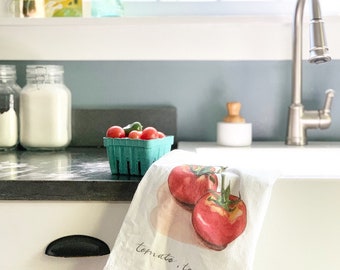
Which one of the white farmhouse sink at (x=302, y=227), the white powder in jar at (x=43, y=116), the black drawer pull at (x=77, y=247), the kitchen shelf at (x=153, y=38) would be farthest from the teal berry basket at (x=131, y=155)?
the kitchen shelf at (x=153, y=38)

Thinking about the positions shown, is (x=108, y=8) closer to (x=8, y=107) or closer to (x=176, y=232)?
(x=8, y=107)

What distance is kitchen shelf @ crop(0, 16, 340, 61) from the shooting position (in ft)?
5.41

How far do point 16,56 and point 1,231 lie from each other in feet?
2.31

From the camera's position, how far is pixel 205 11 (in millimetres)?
1753

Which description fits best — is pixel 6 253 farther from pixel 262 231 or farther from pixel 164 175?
pixel 262 231

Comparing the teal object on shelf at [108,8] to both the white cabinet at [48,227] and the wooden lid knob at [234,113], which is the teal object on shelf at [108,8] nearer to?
the wooden lid knob at [234,113]

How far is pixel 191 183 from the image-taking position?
1051 millimetres

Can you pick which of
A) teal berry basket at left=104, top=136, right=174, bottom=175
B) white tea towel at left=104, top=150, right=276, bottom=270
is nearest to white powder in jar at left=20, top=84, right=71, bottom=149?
teal berry basket at left=104, top=136, right=174, bottom=175

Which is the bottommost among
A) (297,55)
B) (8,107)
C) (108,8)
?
(8,107)

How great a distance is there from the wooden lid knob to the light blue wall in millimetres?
83

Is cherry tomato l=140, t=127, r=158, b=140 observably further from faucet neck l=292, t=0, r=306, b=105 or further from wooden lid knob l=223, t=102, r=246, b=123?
faucet neck l=292, t=0, r=306, b=105

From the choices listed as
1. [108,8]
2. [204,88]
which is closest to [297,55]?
[204,88]

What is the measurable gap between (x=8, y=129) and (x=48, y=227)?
55cm

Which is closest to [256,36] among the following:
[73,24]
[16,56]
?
[73,24]
